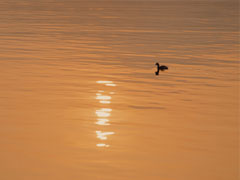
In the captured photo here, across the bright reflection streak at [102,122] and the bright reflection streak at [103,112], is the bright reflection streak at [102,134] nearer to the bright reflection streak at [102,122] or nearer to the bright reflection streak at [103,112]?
the bright reflection streak at [102,122]

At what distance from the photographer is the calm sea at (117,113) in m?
12.0

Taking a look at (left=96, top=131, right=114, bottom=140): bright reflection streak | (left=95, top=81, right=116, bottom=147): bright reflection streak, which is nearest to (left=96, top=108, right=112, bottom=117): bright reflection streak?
(left=95, top=81, right=116, bottom=147): bright reflection streak

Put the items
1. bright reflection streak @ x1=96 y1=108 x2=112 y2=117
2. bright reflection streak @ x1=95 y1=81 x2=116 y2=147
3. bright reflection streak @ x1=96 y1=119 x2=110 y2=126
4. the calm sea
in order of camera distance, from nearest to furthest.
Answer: the calm sea < bright reflection streak @ x1=95 y1=81 x2=116 y2=147 < bright reflection streak @ x1=96 y1=119 x2=110 y2=126 < bright reflection streak @ x1=96 y1=108 x2=112 y2=117

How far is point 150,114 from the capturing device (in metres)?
16.3

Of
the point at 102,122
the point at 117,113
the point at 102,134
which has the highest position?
the point at 117,113

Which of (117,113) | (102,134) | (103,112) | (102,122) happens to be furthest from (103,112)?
(102,134)

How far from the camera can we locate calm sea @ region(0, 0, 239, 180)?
12.0m

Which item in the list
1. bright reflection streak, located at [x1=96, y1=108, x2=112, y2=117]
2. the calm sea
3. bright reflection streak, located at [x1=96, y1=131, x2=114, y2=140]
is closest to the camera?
the calm sea

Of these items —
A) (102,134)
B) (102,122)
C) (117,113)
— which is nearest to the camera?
(102,134)

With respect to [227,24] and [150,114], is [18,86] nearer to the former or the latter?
[150,114]

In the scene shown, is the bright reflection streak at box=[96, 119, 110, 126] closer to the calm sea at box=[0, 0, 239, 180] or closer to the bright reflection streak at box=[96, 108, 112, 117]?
the calm sea at box=[0, 0, 239, 180]

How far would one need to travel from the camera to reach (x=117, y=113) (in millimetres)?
16375

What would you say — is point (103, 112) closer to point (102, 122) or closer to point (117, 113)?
point (117, 113)

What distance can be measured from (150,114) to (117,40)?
69.5 ft
